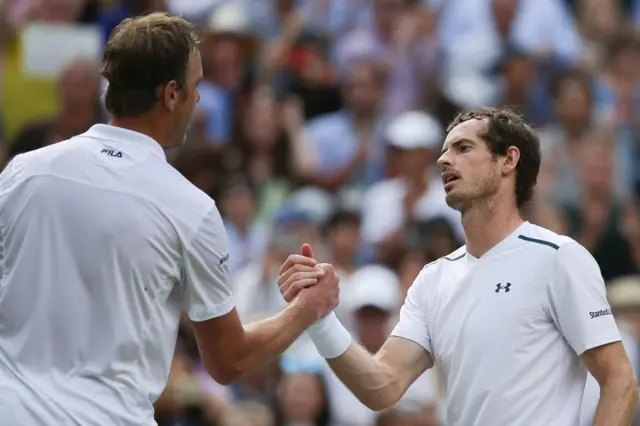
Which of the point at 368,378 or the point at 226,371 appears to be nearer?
the point at 226,371

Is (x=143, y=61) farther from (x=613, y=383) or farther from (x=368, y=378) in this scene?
(x=613, y=383)

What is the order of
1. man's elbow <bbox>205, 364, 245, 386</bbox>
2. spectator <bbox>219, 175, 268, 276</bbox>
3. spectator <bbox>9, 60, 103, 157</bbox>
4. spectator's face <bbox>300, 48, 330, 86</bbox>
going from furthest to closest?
spectator's face <bbox>300, 48, 330, 86</bbox>
spectator <bbox>219, 175, 268, 276</bbox>
spectator <bbox>9, 60, 103, 157</bbox>
man's elbow <bbox>205, 364, 245, 386</bbox>

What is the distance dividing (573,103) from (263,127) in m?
2.68

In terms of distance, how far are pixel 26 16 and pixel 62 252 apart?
6981 millimetres

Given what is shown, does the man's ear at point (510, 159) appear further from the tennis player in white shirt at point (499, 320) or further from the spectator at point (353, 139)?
the spectator at point (353, 139)

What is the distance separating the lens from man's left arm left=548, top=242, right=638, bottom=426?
16.4 feet

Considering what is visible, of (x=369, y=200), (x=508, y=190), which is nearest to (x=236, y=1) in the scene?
(x=369, y=200)

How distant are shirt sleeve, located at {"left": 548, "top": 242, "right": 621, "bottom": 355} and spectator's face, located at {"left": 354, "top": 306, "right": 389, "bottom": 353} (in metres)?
3.98

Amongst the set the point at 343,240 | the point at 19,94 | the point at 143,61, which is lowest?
the point at 343,240

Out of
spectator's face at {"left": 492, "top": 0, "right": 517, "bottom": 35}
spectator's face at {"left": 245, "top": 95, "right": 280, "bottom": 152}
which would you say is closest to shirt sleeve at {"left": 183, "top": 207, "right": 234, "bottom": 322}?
spectator's face at {"left": 245, "top": 95, "right": 280, "bottom": 152}

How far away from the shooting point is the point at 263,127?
10984 millimetres

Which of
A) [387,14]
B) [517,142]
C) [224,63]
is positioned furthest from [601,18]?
[517,142]

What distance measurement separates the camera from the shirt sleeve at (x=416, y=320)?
18.4ft

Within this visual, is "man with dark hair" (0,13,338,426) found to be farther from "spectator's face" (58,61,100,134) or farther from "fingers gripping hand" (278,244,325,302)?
"spectator's face" (58,61,100,134)
